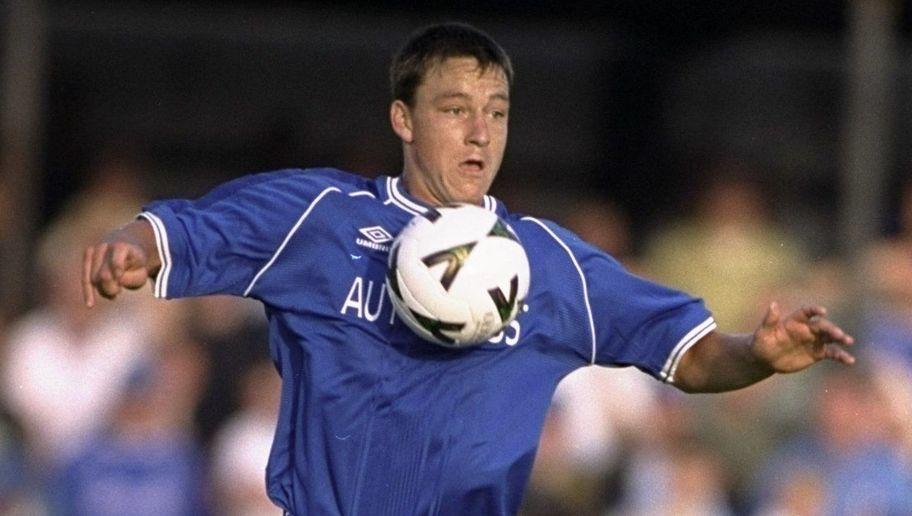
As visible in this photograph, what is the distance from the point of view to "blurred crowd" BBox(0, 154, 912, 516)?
9969 millimetres

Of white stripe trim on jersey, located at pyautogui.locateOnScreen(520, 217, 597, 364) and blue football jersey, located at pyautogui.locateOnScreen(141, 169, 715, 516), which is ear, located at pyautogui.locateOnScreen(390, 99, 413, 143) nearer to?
blue football jersey, located at pyautogui.locateOnScreen(141, 169, 715, 516)

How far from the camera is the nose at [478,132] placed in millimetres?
5992

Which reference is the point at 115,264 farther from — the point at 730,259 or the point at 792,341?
the point at 730,259

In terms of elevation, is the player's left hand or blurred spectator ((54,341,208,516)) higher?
the player's left hand

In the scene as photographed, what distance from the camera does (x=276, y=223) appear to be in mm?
5809

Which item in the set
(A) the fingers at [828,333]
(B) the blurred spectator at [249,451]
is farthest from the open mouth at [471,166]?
(B) the blurred spectator at [249,451]

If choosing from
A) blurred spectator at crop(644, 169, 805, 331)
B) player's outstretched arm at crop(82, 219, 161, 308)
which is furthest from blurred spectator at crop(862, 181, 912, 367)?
player's outstretched arm at crop(82, 219, 161, 308)

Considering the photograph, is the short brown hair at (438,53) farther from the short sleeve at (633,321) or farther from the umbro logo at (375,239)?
the short sleeve at (633,321)

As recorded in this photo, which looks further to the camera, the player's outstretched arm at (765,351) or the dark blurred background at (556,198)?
the dark blurred background at (556,198)

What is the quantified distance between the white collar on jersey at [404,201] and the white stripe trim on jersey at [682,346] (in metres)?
0.65

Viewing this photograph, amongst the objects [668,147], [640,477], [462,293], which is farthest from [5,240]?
[462,293]

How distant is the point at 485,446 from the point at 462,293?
19.0 inches

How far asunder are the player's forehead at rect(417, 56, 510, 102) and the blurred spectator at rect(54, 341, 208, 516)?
4.28 metres

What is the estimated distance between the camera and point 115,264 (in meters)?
5.35
